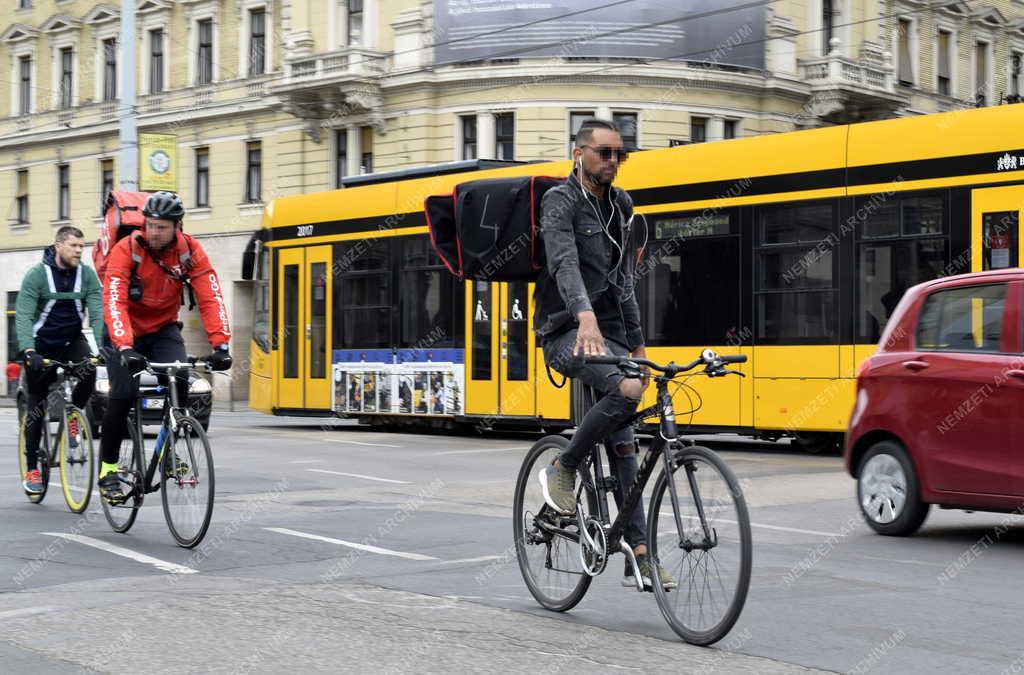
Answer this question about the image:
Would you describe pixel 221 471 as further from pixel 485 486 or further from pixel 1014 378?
pixel 1014 378

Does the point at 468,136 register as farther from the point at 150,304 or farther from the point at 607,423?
the point at 607,423

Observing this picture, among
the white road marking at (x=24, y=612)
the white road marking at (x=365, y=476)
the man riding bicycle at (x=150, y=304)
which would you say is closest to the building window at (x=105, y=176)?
the white road marking at (x=365, y=476)

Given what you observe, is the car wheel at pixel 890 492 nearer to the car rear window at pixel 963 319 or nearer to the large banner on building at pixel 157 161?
the car rear window at pixel 963 319

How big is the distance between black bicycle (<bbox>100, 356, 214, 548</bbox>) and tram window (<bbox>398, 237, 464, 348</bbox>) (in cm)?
1129

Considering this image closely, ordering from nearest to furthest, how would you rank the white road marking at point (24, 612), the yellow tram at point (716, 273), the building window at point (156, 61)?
1. the white road marking at point (24, 612)
2. the yellow tram at point (716, 273)
3. the building window at point (156, 61)

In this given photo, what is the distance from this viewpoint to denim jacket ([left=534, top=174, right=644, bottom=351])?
6.13 metres

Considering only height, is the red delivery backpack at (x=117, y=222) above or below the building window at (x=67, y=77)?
below

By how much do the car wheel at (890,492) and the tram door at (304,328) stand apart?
1349 cm

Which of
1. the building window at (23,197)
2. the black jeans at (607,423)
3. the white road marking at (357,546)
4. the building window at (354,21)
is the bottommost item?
the white road marking at (357,546)

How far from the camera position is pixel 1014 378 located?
8695 millimetres

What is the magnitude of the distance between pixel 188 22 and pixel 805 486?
34.7 meters

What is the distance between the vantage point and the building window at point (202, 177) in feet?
144

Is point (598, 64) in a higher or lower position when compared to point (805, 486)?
higher

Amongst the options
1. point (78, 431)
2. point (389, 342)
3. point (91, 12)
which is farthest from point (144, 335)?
point (91, 12)
